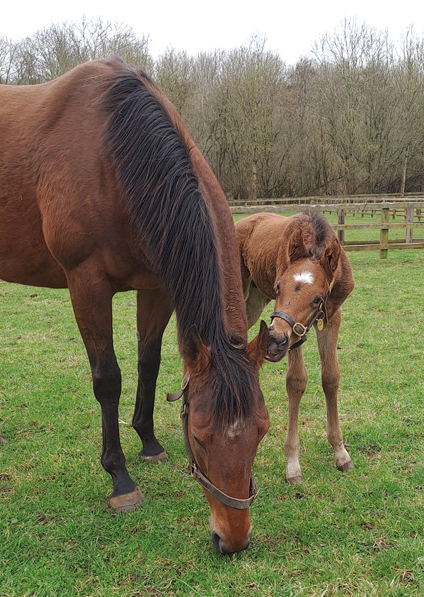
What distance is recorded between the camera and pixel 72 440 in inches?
147

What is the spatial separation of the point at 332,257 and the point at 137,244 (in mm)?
1222

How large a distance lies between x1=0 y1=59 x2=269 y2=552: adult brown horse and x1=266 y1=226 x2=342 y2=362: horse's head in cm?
44

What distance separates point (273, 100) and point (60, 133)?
29144 millimetres

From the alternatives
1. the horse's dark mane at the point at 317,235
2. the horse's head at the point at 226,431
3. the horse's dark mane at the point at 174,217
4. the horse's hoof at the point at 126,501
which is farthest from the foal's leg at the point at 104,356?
the horse's dark mane at the point at 317,235

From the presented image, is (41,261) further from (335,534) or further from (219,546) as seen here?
(335,534)

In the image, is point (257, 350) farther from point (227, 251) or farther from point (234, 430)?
point (227, 251)

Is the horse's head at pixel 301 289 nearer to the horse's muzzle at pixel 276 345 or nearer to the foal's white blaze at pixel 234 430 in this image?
the horse's muzzle at pixel 276 345

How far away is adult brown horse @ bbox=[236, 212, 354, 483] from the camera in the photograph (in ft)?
9.05

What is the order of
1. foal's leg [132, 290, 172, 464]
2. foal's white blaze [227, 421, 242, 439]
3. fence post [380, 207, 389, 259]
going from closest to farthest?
foal's white blaze [227, 421, 242, 439] < foal's leg [132, 290, 172, 464] < fence post [380, 207, 389, 259]

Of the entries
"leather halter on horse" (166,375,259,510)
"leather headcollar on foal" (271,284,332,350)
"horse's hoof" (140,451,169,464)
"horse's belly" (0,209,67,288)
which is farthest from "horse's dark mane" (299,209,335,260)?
"horse's hoof" (140,451,169,464)

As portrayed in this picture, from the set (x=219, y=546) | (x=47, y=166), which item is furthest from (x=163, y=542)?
(x=47, y=166)

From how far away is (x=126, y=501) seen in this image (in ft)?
9.37

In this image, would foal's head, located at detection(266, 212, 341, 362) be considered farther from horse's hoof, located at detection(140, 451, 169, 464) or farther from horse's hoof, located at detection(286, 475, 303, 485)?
horse's hoof, located at detection(140, 451, 169, 464)

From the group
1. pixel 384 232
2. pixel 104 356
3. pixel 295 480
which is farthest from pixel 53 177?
pixel 384 232
